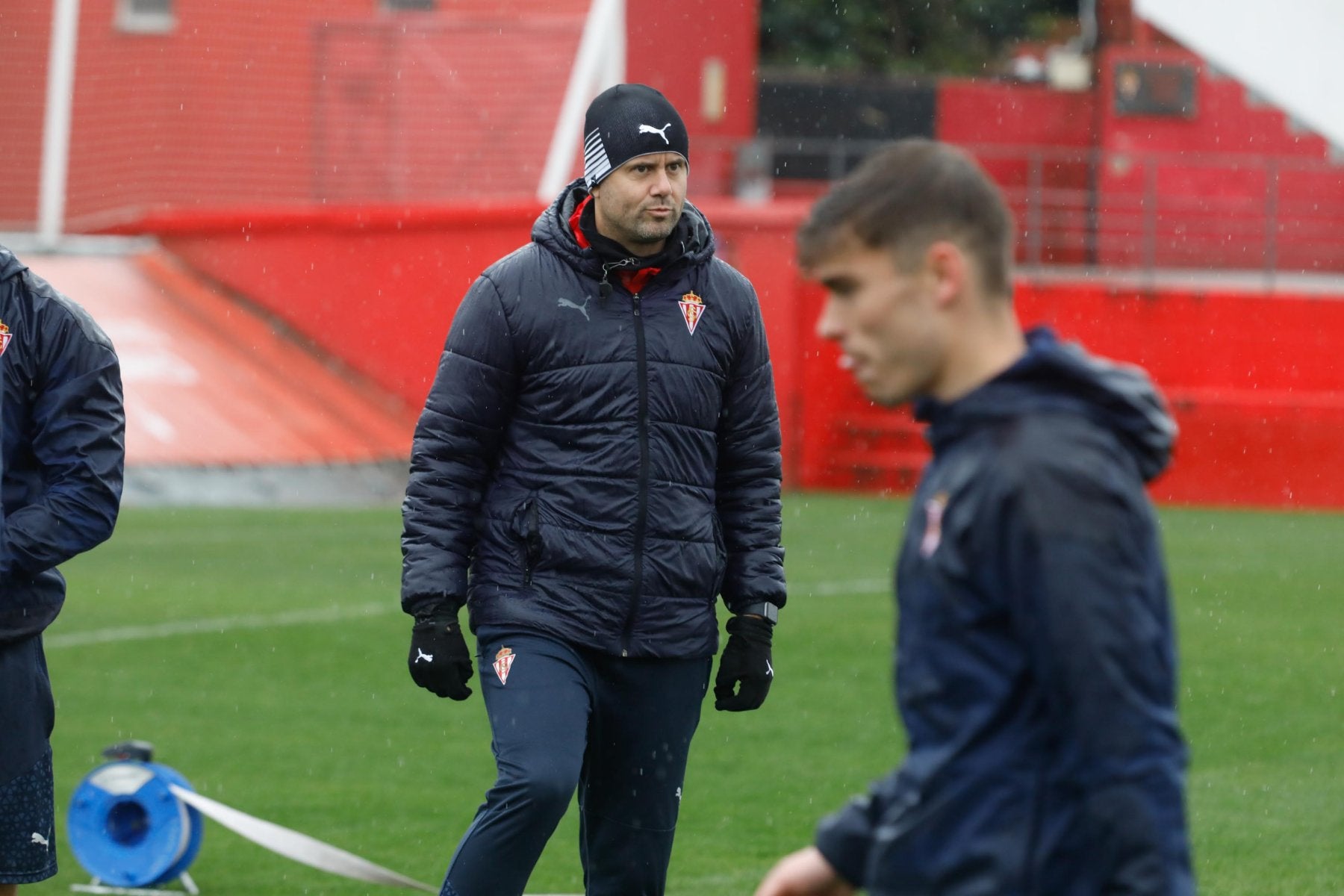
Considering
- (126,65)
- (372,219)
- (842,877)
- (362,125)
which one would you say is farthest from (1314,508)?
(842,877)

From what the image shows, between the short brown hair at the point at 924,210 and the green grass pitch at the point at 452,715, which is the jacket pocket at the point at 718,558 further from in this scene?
the short brown hair at the point at 924,210

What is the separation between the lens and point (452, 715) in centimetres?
945

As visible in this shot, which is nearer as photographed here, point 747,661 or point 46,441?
point 46,441

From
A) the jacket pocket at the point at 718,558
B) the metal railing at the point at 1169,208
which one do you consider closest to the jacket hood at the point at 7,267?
the jacket pocket at the point at 718,558

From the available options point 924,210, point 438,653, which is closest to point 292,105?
point 438,653

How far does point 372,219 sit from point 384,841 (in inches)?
586

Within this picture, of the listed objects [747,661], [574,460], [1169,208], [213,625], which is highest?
[574,460]

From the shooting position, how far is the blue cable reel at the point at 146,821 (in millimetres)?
6180

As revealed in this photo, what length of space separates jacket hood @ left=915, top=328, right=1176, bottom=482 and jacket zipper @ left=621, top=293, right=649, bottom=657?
2.19 m

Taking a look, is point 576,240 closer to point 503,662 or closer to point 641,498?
point 641,498

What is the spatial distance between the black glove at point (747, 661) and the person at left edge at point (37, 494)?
1513 mm

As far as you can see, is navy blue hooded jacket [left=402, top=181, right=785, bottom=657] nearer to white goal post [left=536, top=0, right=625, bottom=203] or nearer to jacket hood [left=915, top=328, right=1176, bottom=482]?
jacket hood [left=915, top=328, right=1176, bottom=482]

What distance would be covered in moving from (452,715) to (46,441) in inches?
191

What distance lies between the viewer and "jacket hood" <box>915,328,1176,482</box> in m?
2.43
